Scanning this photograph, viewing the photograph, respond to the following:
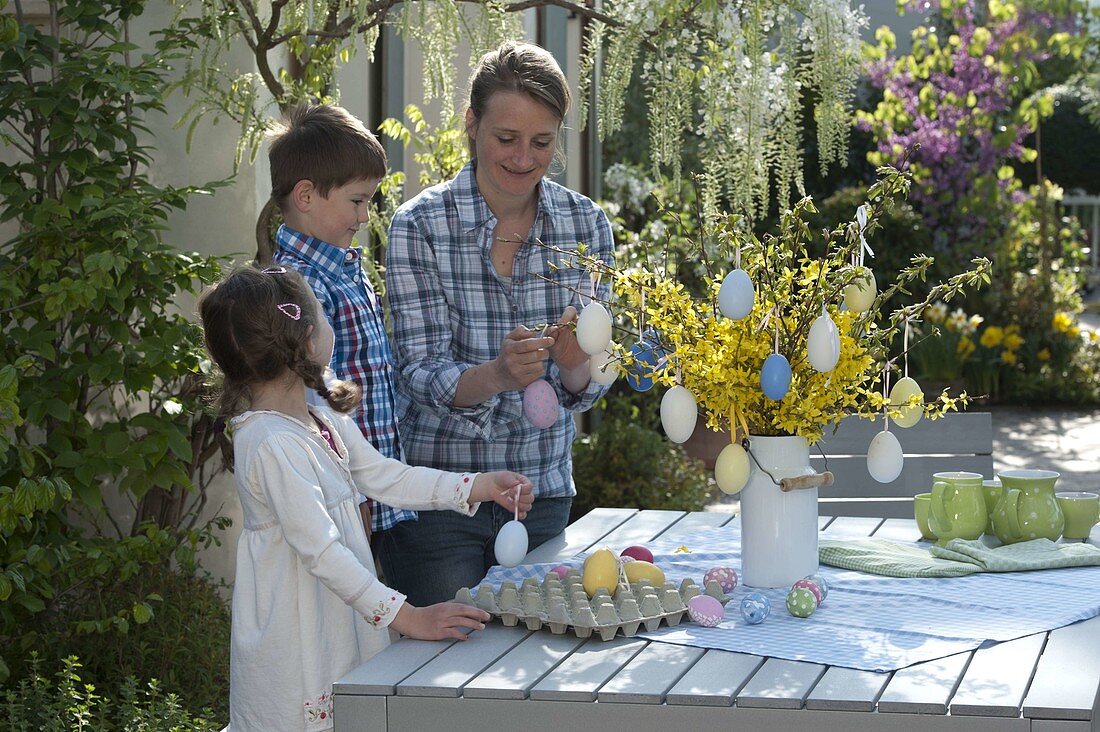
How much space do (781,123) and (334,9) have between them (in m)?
1.29

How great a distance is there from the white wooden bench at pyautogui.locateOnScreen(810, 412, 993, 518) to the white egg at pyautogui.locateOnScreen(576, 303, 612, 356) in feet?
5.00

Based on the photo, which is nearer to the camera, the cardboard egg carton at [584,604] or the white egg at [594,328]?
the cardboard egg carton at [584,604]

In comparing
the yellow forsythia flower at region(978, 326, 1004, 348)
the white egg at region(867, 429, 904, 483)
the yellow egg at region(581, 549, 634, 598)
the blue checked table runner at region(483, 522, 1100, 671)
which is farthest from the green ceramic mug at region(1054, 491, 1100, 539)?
the yellow forsythia flower at region(978, 326, 1004, 348)

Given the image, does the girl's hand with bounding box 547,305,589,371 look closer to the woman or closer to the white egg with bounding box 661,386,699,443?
the woman

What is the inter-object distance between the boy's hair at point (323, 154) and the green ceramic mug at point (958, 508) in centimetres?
126

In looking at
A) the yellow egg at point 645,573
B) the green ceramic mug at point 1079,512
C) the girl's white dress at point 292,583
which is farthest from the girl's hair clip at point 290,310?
the green ceramic mug at point 1079,512

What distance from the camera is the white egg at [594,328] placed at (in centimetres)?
217

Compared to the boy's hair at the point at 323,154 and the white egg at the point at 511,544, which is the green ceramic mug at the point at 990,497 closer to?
the white egg at the point at 511,544

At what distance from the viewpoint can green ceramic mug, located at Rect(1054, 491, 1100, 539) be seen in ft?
8.04

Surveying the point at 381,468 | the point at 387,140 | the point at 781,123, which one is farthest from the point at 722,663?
the point at 387,140

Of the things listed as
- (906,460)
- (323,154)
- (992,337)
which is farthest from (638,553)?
(992,337)

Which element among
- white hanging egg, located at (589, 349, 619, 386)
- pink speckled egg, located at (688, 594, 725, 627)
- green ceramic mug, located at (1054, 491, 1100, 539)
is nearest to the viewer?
pink speckled egg, located at (688, 594, 725, 627)

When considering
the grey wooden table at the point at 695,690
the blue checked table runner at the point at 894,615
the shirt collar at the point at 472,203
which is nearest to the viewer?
the grey wooden table at the point at 695,690

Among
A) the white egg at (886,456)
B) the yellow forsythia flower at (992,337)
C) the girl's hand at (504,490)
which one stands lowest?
the yellow forsythia flower at (992,337)
